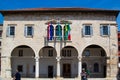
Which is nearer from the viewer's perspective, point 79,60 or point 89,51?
point 79,60

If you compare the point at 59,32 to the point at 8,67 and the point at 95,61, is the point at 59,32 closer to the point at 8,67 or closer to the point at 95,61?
the point at 95,61

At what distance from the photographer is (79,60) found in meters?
40.2

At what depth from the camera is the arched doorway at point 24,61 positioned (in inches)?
1727

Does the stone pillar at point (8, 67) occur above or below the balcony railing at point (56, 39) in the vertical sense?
below

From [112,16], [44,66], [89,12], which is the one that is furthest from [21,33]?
[112,16]

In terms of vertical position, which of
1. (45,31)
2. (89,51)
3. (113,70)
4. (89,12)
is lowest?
(113,70)

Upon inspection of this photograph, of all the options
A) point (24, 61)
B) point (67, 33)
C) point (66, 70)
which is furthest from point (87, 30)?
point (24, 61)

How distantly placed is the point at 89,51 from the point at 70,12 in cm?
756

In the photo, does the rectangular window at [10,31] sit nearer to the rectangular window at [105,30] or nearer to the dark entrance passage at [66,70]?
the dark entrance passage at [66,70]

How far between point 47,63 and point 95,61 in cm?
738

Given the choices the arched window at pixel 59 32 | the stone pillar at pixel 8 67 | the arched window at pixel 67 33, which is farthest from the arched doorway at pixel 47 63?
the stone pillar at pixel 8 67

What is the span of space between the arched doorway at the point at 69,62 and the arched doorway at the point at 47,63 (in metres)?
1.27

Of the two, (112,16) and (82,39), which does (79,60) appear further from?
(112,16)

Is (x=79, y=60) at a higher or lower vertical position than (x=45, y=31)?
lower
